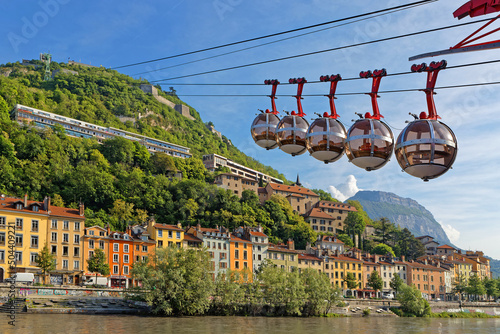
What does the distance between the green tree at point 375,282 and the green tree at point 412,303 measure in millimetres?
11909

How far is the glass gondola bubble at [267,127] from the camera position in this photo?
13.7 m

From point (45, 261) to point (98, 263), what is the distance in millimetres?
8397

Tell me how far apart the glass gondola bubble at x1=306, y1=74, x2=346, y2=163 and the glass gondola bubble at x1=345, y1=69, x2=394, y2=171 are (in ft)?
1.67

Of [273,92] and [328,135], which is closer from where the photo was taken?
[328,135]

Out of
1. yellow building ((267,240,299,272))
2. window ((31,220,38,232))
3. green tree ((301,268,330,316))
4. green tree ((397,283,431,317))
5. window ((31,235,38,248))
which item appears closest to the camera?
window ((31,235,38,248))

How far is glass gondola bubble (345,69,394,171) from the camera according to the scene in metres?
10.6

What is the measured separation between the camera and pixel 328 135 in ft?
37.2

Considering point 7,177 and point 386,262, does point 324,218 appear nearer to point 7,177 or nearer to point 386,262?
point 386,262

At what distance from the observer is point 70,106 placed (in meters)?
174

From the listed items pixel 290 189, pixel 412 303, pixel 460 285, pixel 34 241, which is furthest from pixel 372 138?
pixel 290 189

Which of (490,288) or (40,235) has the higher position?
(40,235)

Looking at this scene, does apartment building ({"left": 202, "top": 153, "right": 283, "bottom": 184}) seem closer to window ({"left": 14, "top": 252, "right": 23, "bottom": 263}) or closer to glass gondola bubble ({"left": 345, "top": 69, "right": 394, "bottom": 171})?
window ({"left": 14, "top": 252, "right": 23, "bottom": 263})

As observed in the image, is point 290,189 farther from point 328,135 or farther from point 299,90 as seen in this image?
point 328,135

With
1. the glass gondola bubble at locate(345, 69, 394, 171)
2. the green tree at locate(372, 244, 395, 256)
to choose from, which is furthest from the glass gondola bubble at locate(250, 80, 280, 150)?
the green tree at locate(372, 244, 395, 256)
